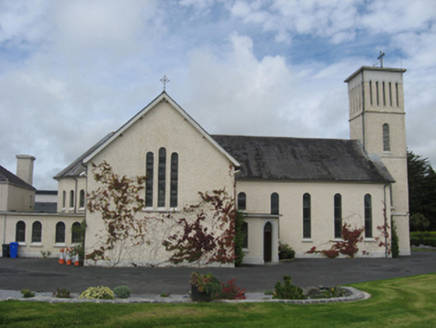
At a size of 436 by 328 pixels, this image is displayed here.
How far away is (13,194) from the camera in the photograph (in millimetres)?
40406

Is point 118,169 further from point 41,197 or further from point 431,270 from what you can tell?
point 41,197

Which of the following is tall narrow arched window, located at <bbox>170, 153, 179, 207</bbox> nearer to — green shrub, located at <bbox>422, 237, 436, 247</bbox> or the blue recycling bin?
the blue recycling bin

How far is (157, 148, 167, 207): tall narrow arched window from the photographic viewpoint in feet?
86.2

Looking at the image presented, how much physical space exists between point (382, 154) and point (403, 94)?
6.21 m

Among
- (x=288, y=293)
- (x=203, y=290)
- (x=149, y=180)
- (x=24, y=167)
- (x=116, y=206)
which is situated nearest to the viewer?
(x=203, y=290)

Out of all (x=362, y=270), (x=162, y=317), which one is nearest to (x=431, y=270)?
(x=362, y=270)

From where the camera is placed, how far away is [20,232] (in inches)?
1219

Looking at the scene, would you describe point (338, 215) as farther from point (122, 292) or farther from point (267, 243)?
point (122, 292)

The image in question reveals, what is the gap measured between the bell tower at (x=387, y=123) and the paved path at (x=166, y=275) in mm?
10546

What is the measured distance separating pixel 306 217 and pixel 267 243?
575cm

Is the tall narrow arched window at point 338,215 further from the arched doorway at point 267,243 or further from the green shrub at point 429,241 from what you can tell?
the green shrub at point 429,241

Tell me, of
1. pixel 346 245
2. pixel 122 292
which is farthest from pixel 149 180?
pixel 346 245

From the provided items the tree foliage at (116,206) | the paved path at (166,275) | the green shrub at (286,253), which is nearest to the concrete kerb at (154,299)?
the paved path at (166,275)

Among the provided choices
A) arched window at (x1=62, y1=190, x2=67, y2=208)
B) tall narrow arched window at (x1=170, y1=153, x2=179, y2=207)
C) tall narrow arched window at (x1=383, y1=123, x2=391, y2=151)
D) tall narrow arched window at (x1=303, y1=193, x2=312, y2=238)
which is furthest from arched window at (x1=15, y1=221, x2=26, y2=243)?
tall narrow arched window at (x1=383, y1=123, x2=391, y2=151)
